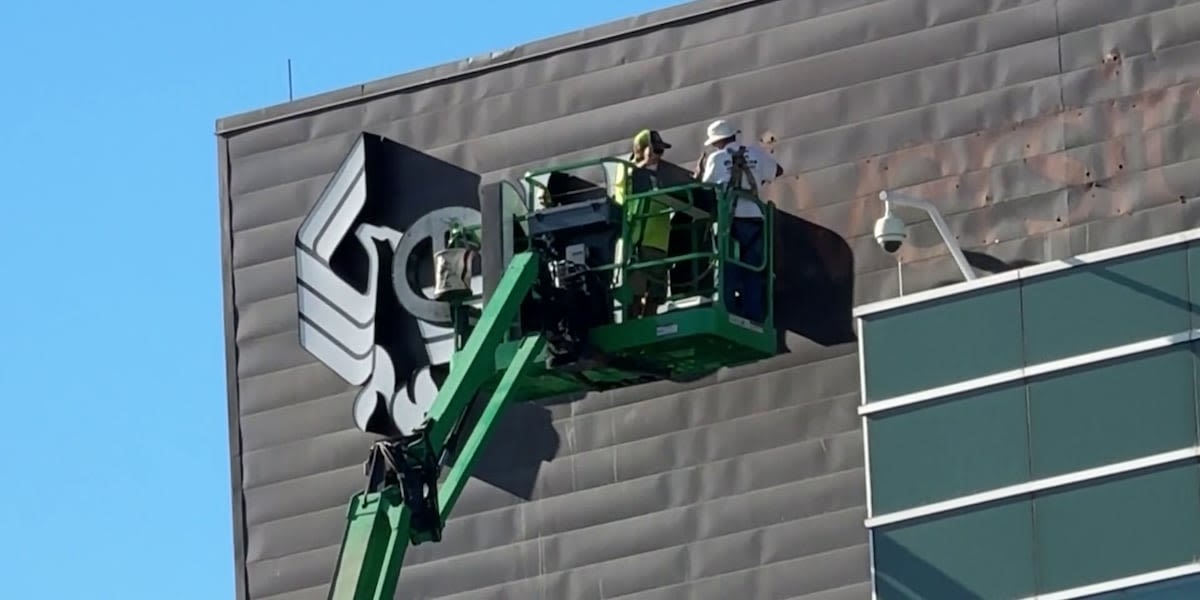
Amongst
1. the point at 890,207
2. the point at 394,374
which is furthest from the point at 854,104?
the point at 394,374

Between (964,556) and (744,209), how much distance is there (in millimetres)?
4176

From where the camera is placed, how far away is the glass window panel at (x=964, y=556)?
31609 millimetres

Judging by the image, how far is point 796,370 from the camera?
34.0 metres

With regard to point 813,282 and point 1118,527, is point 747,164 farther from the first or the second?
point 1118,527

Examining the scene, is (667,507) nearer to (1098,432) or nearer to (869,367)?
(869,367)

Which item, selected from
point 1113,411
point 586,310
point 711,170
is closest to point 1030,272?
point 1113,411

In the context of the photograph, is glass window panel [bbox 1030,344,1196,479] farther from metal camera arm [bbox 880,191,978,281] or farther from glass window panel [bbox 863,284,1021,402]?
metal camera arm [bbox 880,191,978,281]

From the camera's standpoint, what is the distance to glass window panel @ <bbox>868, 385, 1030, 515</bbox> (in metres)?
31.9

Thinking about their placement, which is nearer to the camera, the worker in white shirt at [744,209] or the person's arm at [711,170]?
the worker in white shirt at [744,209]

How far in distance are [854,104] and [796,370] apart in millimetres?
2937

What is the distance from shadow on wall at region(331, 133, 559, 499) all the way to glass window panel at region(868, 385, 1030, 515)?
443 cm

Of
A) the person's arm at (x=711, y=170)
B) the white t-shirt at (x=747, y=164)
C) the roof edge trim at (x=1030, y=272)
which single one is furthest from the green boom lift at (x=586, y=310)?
the roof edge trim at (x=1030, y=272)

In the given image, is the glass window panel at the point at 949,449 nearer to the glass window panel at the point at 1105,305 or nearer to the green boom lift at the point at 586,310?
the glass window panel at the point at 1105,305

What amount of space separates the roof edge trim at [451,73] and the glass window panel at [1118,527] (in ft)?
23.0
